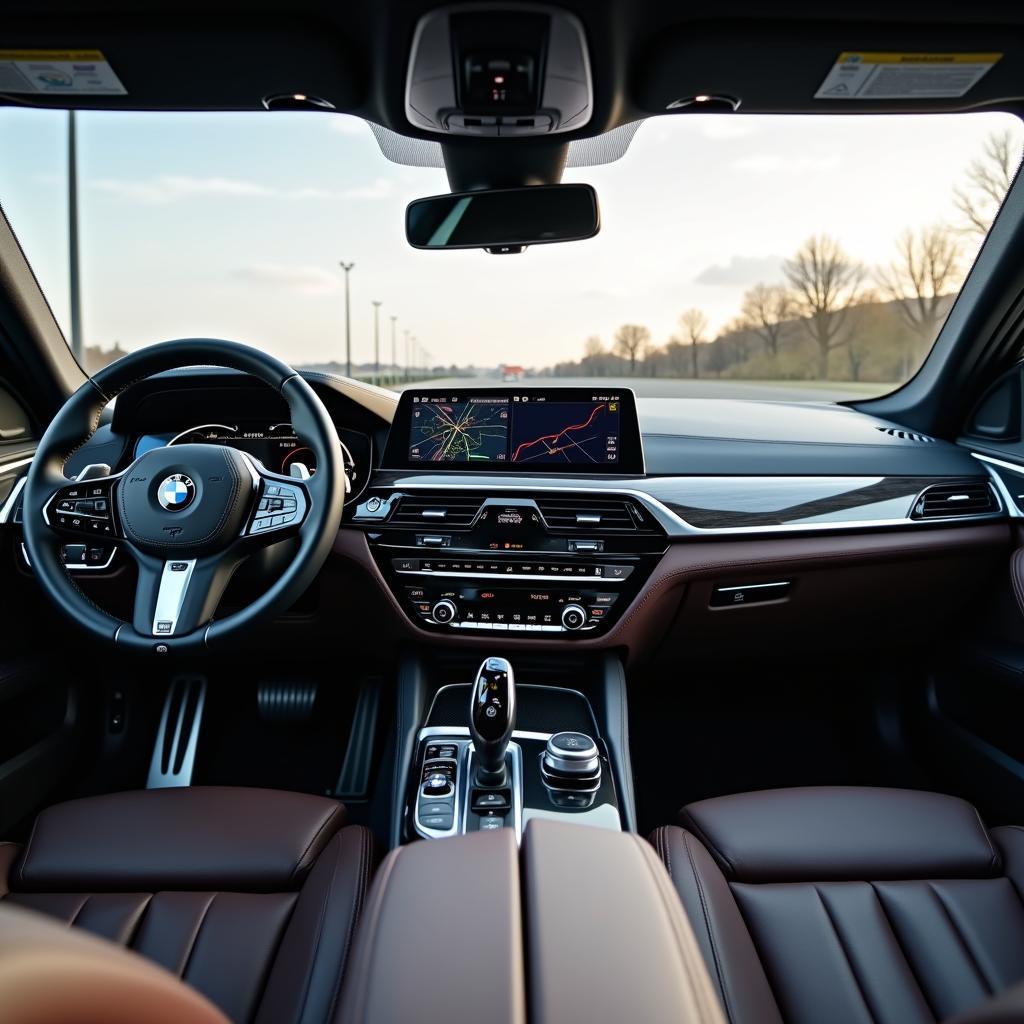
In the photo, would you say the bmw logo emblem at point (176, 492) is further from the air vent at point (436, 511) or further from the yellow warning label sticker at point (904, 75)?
the yellow warning label sticker at point (904, 75)

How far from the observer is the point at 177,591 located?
1891mm

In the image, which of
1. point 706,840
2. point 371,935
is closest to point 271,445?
point 706,840

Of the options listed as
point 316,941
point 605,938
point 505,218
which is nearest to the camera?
point 605,938

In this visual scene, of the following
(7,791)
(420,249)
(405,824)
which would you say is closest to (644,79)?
(420,249)

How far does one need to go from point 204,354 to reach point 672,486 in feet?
4.51

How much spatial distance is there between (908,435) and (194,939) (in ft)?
8.54

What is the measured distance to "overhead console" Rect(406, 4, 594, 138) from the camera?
1.76 meters

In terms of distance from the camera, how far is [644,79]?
2.03m

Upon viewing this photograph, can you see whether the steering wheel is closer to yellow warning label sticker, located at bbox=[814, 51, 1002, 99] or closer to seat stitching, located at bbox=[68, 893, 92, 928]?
seat stitching, located at bbox=[68, 893, 92, 928]

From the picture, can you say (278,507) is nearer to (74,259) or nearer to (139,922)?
(139,922)

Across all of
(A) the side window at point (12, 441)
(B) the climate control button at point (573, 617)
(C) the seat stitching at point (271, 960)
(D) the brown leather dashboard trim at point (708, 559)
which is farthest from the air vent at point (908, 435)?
(A) the side window at point (12, 441)

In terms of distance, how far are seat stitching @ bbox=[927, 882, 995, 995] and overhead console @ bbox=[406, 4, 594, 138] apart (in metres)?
1.94

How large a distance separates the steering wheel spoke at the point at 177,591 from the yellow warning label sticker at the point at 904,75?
1.87 meters

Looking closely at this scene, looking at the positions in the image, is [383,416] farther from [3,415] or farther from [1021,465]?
[1021,465]
